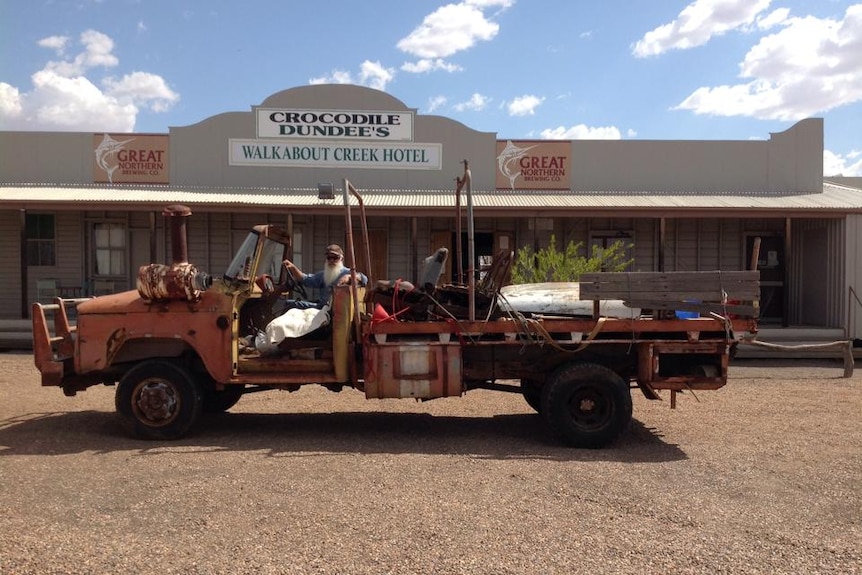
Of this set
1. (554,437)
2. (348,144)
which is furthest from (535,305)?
(348,144)

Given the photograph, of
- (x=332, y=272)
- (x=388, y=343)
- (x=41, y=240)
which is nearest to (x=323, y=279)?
(x=332, y=272)

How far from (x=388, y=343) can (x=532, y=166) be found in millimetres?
10927

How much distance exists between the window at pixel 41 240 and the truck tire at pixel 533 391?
13.3 metres

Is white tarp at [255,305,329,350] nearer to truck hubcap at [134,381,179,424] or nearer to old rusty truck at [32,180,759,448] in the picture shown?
old rusty truck at [32,180,759,448]

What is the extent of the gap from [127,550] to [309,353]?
2.81 m

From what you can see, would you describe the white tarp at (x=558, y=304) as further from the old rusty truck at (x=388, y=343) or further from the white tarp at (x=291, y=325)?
the white tarp at (x=291, y=325)

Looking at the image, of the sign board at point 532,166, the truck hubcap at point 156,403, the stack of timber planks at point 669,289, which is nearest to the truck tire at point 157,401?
the truck hubcap at point 156,403

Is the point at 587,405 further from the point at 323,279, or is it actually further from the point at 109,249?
the point at 109,249

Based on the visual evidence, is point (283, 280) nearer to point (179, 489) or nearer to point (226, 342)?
point (226, 342)

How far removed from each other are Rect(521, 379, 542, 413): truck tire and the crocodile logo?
9.45m

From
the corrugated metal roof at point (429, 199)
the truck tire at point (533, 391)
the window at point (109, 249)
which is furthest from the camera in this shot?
the window at point (109, 249)

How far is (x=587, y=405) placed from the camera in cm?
608

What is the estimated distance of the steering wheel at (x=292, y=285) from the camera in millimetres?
6885

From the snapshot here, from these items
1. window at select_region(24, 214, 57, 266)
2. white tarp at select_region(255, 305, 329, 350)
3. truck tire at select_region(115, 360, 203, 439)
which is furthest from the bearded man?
window at select_region(24, 214, 57, 266)
